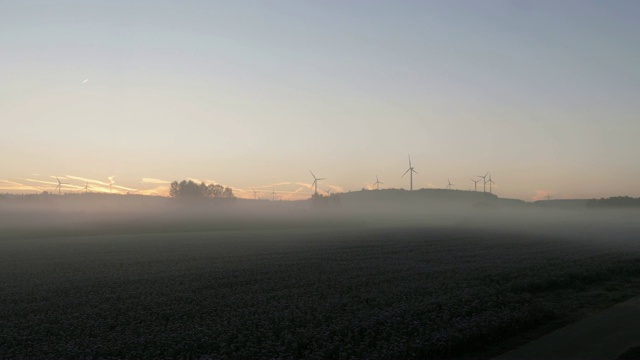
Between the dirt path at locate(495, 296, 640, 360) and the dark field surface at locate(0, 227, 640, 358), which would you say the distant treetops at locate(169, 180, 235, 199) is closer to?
the dark field surface at locate(0, 227, 640, 358)

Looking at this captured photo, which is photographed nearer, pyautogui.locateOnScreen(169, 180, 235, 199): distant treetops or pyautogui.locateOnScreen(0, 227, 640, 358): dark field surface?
pyautogui.locateOnScreen(0, 227, 640, 358): dark field surface

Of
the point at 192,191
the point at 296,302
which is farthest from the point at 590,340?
the point at 192,191

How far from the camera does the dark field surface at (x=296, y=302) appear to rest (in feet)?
48.0

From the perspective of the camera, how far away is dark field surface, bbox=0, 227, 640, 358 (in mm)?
14617

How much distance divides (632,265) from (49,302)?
34337 mm

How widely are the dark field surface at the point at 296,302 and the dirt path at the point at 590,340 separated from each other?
1.14 metres

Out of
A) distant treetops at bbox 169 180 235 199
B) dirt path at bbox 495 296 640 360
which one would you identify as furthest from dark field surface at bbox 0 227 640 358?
distant treetops at bbox 169 180 235 199

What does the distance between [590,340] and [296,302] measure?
10.9 meters

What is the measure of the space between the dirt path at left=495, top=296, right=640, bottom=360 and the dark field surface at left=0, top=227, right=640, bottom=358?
1.14m

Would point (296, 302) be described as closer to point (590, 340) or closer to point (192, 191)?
point (590, 340)

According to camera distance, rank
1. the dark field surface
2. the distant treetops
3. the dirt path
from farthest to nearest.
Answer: the distant treetops, the dark field surface, the dirt path

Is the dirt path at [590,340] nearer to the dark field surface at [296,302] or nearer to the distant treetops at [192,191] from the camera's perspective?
the dark field surface at [296,302]

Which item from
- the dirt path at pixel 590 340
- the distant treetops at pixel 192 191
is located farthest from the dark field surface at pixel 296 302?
the distant treetops at pixel 192 191

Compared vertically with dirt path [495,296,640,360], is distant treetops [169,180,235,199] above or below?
Result: above
